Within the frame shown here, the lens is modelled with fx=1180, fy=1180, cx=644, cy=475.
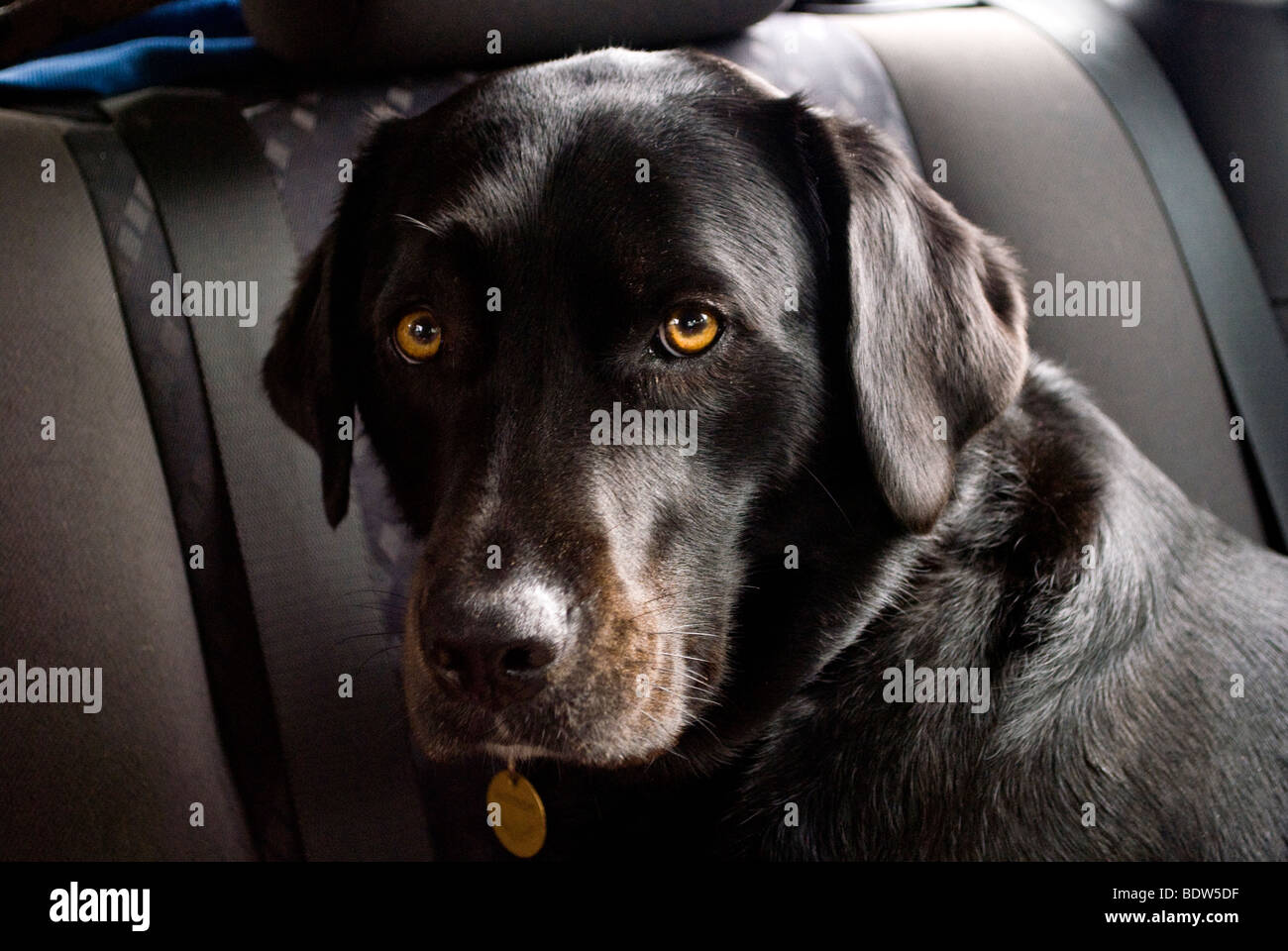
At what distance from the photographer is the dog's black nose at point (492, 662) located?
3.76 ft

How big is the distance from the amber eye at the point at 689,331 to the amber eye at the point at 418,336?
0.29 meters

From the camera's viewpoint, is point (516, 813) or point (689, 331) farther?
point (516, 813)

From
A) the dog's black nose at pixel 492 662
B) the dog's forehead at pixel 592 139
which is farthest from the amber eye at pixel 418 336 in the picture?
the dog's black nose at pixel 492 662

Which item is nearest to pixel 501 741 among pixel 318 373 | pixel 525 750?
pixel 525 750

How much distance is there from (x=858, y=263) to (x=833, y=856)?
0.68 m

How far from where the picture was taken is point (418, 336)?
4.73 feet

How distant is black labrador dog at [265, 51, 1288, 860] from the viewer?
4.22 ft

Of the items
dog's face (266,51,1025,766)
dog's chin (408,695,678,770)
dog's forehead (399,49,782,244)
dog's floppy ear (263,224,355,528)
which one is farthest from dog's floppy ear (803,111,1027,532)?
dog's floppy ear (263,224,355,528)

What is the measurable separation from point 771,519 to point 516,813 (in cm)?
53

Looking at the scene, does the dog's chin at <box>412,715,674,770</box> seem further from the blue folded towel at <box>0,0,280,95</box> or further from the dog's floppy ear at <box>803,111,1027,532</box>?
the blue folded towel at <box>0,0,280,95</box>

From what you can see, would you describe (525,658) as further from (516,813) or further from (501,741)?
(516,813)

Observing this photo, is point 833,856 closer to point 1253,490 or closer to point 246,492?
point 246,492
